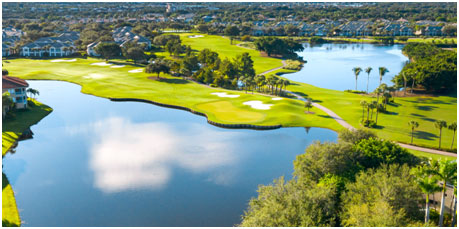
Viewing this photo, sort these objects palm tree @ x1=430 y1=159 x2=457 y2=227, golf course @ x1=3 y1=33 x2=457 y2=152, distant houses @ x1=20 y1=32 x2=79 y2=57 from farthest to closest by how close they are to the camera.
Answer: distant houses @ x1=20 y1=32 x2=79 y2=57 < golf course @ x1=3 y1=33 x2=457 y2=152 < palm tree @ x1=430 y1=159 x2=457 y2=227

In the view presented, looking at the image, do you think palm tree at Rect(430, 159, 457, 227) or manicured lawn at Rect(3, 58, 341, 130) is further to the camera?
manicured lawn at Rect(3, 58, 341, 130)

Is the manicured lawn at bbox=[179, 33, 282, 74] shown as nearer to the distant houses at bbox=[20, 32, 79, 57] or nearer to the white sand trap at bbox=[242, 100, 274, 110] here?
the white sand trap at bbox=[242, 100, 274, 110]

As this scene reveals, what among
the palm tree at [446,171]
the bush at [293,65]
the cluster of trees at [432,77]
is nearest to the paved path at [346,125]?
the cluster of trees at [432,77]

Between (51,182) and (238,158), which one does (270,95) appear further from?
(51,182)

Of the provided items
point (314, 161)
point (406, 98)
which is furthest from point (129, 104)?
point (406, 98)

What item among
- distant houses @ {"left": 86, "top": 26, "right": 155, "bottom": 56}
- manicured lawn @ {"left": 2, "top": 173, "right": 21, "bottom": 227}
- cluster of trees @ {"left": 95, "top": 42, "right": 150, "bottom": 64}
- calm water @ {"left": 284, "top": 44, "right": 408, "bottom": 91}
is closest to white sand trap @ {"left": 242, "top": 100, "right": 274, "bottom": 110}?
calm water @ {"left": 284, "top": 44, "right": 408, "bottom": 91}

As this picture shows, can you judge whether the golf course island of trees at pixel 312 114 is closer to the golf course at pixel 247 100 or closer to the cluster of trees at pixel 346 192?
the cluster of trees at pixel 346 192

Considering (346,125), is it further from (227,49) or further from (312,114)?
(227,49)
